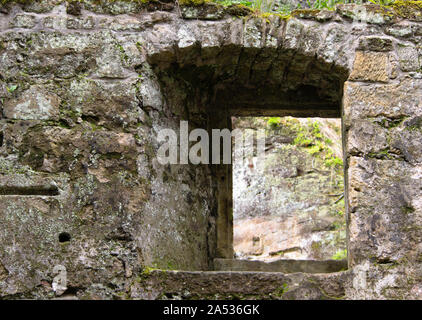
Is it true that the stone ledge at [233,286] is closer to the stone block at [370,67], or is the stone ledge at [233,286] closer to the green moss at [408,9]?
the stone block at [370,67]

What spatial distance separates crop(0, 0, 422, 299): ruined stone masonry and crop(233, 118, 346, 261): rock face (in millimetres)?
3856

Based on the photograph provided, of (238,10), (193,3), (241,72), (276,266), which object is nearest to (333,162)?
(276,266)

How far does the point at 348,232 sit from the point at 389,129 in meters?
0.61

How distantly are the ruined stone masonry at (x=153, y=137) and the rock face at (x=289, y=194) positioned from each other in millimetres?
3856

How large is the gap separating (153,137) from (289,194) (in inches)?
173

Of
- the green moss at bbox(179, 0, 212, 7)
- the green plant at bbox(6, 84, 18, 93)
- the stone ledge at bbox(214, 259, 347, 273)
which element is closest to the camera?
the green plant at bbox(6, 84, 18, 93)

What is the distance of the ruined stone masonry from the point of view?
2865 mm

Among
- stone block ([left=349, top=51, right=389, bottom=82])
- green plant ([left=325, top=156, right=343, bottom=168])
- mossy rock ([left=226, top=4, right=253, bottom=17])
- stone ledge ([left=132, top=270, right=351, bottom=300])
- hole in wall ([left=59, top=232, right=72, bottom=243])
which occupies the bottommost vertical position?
stone ledge ([left=132, top=270, right=351, bottom=300])

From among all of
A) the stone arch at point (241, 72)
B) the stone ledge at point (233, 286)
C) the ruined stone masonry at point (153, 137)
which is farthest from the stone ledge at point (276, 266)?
the stone ledge at point (233, 286)

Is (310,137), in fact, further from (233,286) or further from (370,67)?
(233,286)

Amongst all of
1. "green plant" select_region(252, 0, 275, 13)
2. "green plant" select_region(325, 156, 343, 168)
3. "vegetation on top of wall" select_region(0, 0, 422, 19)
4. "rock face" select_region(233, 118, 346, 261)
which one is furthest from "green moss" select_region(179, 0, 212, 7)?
"green plant" select_region(325, 156, 343, 168)

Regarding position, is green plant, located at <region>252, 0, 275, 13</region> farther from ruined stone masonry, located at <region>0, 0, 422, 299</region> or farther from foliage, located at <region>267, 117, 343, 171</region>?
foliage, located at <region>267, 117, 343, 171</region>

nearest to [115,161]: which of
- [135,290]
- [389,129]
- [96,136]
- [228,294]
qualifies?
[96,136]

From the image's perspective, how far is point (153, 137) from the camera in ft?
10.5
